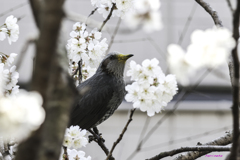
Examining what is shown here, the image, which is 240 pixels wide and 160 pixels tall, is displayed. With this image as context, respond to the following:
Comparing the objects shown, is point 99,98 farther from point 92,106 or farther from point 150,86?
point 150,86

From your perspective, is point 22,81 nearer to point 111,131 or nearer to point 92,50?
point 111,131

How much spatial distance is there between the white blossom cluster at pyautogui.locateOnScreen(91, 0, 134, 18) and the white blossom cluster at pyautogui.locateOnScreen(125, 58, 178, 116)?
37 cm

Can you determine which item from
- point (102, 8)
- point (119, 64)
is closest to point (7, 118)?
point (102, 8)

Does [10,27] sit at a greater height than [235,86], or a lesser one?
greater

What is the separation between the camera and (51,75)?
470mm

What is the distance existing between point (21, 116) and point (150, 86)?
553mm

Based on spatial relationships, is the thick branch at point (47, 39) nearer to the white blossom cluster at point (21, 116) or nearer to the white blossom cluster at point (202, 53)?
the white blossom cluster at point (21, 116)

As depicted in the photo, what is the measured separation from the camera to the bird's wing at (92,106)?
70.3 inches

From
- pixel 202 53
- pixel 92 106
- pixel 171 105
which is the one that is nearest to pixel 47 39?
pixel 202 53

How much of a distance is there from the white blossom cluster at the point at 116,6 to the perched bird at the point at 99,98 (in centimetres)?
34

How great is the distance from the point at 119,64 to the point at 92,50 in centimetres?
42

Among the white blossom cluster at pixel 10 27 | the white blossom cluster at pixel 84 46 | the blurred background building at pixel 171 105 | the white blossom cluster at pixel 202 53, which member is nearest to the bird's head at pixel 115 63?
the white blossom cluster at pixel 84 46

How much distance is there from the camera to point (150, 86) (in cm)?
103

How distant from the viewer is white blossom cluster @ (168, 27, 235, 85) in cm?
61
